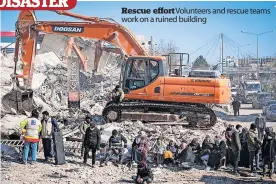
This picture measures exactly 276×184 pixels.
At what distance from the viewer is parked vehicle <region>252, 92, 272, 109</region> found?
990 inches

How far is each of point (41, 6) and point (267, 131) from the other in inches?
239

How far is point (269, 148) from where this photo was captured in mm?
10070

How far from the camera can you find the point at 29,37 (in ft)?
48.2

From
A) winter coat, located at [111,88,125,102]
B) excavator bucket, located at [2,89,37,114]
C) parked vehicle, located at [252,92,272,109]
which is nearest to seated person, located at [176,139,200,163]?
winter coat, located at [111,88,125,102]

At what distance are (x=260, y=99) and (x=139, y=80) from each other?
44.9 feet

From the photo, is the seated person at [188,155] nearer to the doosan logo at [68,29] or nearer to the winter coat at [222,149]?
the winter coat at [222,149]

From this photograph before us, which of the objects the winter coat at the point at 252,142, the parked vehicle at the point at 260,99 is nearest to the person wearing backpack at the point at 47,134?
the winter coat at the point at 252,142

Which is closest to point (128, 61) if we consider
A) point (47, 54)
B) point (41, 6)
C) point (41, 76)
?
point (41, 6)

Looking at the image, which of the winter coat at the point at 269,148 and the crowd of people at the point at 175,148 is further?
the crowd of people at the point at 175,148

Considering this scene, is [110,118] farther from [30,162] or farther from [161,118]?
[30,162]

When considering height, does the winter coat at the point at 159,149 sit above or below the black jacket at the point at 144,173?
above

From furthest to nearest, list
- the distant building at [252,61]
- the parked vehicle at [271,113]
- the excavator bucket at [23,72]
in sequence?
the distant building at [252,61] < the parked vehicle at [271,113] < the excavator bucket at [23,72]

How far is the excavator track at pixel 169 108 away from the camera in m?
13.9

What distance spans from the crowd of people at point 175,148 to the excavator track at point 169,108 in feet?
8.90
